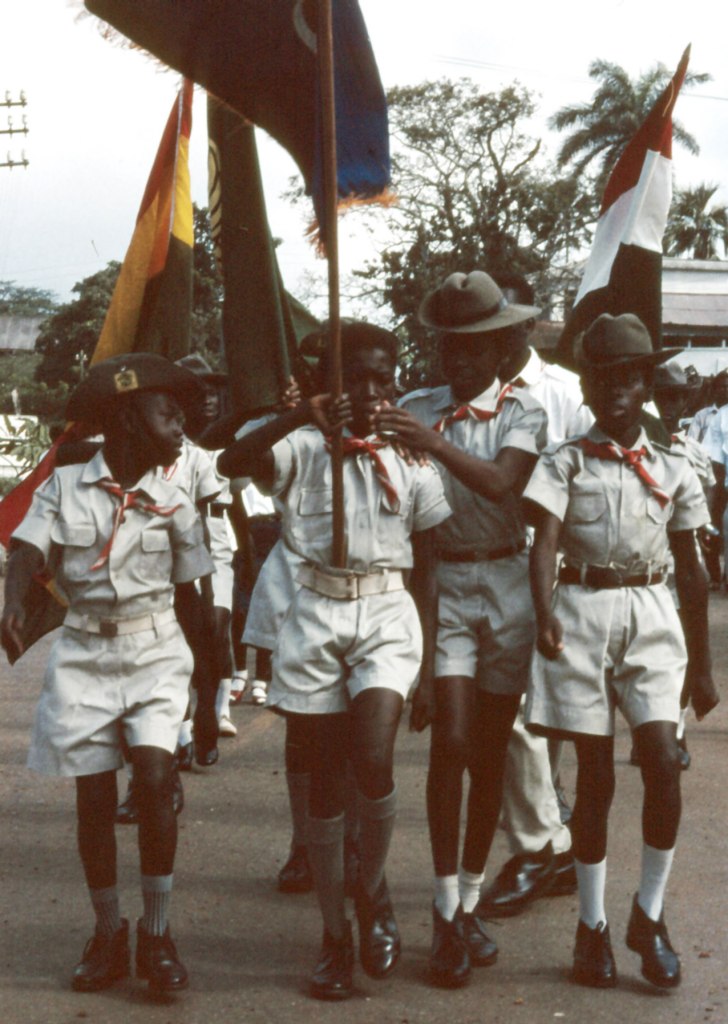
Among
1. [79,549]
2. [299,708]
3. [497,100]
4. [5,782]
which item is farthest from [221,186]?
[497,100]

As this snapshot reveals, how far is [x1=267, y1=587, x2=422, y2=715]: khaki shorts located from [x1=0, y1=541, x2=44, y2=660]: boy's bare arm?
76 cm

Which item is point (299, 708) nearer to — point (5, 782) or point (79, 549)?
point (79, 549)

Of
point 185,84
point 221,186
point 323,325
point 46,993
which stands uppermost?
point 185,84

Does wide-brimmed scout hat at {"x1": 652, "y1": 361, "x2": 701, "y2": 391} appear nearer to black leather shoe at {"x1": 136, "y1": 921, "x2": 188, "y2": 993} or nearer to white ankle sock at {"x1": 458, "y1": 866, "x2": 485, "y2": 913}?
white ankle sock at {"x1": 458, "y1": 866, "x2": 485, "y2": 913}

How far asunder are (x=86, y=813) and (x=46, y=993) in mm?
535

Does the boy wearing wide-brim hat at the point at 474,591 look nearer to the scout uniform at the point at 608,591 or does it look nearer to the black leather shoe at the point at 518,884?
the scout uniform at the point at 608,591

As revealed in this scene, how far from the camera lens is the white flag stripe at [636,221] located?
6.11 m

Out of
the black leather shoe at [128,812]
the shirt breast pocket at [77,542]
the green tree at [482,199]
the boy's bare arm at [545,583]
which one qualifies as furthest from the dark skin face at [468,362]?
the green tree at [482,199]

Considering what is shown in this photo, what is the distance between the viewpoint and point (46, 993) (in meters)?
4.69

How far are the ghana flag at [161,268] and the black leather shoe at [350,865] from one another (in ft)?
7.75

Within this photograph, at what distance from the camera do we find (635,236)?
20.0 ft

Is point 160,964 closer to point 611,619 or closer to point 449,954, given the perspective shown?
point 449,954

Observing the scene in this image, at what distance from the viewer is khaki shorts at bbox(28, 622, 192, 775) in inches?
185

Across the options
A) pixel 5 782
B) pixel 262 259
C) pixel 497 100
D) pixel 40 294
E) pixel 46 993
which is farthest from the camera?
pixel 40 294
